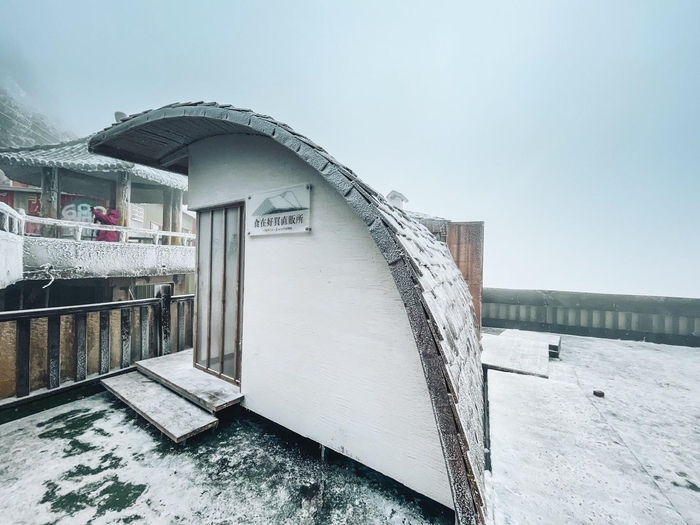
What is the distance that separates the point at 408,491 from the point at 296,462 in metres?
1.07

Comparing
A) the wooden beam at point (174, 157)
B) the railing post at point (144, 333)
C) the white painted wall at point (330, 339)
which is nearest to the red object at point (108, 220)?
the wooden beam at point (174, 157)

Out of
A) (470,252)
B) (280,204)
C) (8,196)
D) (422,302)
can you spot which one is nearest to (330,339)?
(422,302)

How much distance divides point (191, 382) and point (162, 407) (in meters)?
0.43

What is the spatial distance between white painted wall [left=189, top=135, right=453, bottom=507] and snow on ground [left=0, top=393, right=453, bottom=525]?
0.21m

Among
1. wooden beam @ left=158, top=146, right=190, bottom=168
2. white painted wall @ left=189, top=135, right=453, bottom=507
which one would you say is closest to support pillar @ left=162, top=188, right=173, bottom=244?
wooden beam @ left=158, top=146, right=190, bottom=168

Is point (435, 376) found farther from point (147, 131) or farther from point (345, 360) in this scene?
point (147, 131)

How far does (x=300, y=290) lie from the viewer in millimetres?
2912

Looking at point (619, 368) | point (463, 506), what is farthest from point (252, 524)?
point (619, 368)

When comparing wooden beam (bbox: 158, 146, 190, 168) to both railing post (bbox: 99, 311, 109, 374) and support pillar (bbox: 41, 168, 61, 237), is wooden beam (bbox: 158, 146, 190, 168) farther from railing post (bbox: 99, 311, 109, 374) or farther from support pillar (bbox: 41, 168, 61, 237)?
support pillar (bbox: 41, 168, 61, 237)

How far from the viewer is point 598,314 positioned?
856 cm

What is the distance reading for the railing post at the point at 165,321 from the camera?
4.84 metres

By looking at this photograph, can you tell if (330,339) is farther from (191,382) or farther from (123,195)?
(123,195)

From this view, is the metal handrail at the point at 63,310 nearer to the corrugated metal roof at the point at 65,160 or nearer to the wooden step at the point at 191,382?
the wooden step at the point at 191,382

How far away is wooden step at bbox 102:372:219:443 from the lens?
283 cm
